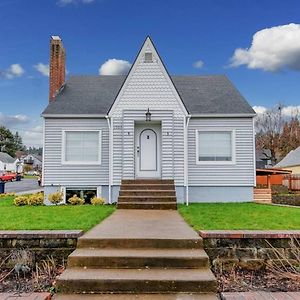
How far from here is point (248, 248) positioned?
5.35m

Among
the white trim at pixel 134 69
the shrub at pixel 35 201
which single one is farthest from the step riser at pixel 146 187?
the shrub at pixel 35 201

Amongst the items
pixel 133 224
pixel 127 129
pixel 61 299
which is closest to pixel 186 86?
pixel 127 129

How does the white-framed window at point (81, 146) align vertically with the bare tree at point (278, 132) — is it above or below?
below

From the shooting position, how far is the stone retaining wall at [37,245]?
5.36 meters

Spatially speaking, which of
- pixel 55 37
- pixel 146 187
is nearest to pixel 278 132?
pixel 55 37

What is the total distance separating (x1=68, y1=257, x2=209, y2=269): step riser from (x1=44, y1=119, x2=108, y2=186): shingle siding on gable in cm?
830

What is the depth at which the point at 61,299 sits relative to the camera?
14.0 feet

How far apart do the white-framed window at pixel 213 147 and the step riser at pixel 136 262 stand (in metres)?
8.71

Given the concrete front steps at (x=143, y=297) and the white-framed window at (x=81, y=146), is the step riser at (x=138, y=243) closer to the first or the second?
the concrete front steps at (x=143, y=297)

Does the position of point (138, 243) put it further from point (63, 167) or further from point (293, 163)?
point (293, 163)

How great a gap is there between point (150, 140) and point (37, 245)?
8.15 m

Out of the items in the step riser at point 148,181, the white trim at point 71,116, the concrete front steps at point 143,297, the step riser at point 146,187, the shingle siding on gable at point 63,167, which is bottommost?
the concrete front steps at point 143,297

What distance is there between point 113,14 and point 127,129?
742 cm

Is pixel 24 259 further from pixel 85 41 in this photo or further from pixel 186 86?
pixel 85 41
